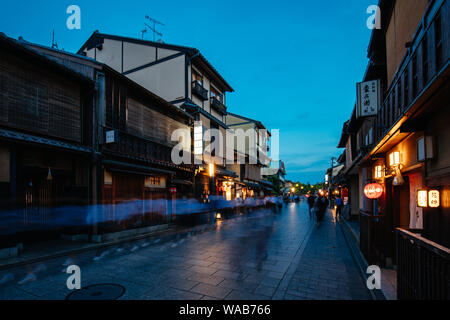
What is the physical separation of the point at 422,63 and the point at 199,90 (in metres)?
16.7

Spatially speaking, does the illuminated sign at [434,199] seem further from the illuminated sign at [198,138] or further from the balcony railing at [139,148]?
the illuminated sign at [198,138]

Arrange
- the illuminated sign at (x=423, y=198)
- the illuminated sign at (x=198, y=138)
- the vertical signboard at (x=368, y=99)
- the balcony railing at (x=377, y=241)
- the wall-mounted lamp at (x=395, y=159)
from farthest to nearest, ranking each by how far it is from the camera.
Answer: the illuminated sign at (x=198, y=138) < the vertical signboard at (x=368, y=99) < the balcony railing at (x=377, y=241) < the wall-mounted lamp at (x=395, y=159) < the illuminated sign at (x=423, y=198)

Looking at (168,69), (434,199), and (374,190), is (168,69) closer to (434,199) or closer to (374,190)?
(374,190)

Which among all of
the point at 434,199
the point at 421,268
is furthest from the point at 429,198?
the point at 421,268

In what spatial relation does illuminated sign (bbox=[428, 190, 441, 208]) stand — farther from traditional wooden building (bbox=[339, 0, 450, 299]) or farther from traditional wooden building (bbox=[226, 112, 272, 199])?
traditional wooden building (bbox=[226, 112, 272, 199])

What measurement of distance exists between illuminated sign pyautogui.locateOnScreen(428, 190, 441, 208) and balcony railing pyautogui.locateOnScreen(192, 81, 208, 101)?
1703 cm

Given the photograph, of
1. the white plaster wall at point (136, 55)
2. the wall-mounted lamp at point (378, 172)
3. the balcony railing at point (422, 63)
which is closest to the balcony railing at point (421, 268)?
the balcony railing at point (422, 63)

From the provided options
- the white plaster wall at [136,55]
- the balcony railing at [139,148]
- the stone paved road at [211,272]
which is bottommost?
the stone paved road at [211,272]

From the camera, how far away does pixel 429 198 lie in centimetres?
473

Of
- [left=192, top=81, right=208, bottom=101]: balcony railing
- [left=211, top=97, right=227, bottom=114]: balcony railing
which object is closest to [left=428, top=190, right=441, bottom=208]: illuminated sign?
[left=192, top=81, right=208, bottom=101]: balcony railing

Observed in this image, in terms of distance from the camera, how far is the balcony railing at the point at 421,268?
2879 mm

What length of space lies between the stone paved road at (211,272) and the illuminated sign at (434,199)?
2585mm

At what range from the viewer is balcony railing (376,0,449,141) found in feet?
12.8
